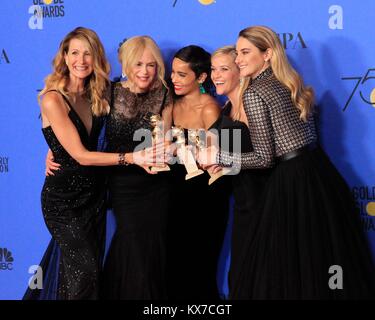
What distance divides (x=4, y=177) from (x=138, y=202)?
1.09 meters

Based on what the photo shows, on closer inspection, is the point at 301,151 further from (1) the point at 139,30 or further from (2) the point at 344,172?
(1) the point at 139,30

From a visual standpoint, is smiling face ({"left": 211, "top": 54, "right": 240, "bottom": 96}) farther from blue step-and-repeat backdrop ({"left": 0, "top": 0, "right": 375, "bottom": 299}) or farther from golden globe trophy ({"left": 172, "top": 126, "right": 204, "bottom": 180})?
golden globe trophy ({"left": 172, "top": 126, "right": 204, "bottom": 180})

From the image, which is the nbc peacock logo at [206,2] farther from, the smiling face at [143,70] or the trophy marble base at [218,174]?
the trophy marble base at [218,174]

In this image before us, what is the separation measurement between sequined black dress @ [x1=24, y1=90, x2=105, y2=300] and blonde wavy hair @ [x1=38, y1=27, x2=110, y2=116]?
8 centimetres

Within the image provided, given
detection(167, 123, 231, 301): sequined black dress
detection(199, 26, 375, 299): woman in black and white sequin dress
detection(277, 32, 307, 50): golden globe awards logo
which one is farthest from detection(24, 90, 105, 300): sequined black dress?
detection(277, 32, 307, 50): golden globe awards logo

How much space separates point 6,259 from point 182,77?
1.62m

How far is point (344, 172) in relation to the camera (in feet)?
11.1

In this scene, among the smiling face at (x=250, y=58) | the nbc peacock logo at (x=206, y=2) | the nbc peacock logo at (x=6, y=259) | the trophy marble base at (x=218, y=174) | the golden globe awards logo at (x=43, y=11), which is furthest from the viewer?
the nbc peacock logo at (x=6, y=259)

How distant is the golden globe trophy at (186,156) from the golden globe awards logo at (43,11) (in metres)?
1.09

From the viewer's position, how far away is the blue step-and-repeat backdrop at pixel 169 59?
3.32m

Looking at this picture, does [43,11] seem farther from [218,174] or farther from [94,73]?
[218,174]

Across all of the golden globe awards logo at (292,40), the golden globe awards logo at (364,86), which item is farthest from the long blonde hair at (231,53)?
the golden globe awards logo at (364,86)

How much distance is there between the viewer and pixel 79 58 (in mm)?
3236
